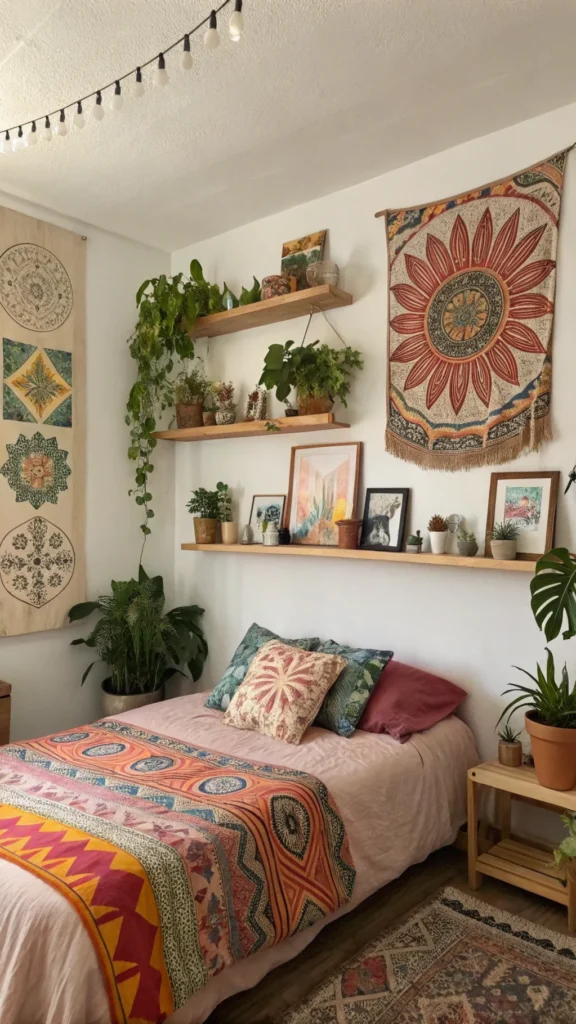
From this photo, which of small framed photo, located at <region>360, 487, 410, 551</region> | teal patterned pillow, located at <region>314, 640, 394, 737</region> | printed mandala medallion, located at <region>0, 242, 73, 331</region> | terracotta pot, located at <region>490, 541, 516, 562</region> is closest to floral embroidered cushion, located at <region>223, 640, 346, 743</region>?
teal patterned pillow, located at <region>314, 640, 394, 737</region>

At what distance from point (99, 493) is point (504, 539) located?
2.12 m

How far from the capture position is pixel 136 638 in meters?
3.38

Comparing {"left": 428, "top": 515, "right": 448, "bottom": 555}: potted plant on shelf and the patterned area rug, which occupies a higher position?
{"left": 428, "top": 515, "right": 448, "bottom": 555}: potted plant on shelf

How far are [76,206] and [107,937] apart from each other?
10.3 feet

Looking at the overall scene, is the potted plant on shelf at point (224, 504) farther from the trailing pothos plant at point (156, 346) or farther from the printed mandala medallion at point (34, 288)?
the printed mandala medallion at point (34, 288)

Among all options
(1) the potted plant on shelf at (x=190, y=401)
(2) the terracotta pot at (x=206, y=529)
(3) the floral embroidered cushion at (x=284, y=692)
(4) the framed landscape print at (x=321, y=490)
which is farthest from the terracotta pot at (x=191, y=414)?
(3) the floral embroidered cushion at (x=284, y=692)

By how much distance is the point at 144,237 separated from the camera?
149 inches

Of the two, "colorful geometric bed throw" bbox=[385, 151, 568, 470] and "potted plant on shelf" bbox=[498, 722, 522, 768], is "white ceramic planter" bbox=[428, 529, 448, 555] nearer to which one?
"colorful geometric bed throw" bbox=[385, 151, 568, 470]

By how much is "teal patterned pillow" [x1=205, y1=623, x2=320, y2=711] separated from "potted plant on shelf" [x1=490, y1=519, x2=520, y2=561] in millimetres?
939

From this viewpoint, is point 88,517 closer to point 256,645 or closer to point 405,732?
point 256,645

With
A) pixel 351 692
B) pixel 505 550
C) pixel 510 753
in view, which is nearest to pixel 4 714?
pixel 351 692

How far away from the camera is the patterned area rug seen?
6.02 feet

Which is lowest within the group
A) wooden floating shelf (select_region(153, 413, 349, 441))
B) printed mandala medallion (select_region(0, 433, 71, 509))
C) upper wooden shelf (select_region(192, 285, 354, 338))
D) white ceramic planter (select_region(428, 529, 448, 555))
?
white ceramic planter (select_region(428, 529, 448, 555))

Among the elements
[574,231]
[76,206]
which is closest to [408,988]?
[574,231]
